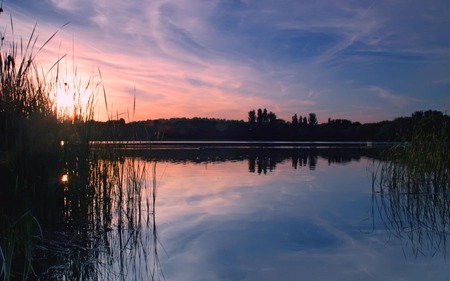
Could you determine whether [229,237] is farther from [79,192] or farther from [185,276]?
[79,192]

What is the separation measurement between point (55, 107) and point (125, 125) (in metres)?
1.36

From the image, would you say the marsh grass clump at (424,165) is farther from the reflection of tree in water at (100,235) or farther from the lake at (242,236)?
the reflection of tree in water at (100,235)

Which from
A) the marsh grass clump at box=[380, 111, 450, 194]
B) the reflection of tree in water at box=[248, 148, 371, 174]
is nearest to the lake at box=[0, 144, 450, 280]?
the marsh grass clump at box=[380, 111, 450, 194]

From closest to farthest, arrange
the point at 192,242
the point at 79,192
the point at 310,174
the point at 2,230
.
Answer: the point at 2,230
the point at 192,242
the point at 79,192
the point at 310,174

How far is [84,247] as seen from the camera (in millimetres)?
3686

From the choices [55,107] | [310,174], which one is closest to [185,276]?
[55,107]

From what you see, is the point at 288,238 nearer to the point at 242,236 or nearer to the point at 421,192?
the point at 242,236

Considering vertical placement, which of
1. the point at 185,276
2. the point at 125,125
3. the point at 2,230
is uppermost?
the point at 125,125

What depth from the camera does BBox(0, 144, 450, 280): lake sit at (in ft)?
10.4

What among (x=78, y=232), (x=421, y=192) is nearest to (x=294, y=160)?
(x=421, y=192)

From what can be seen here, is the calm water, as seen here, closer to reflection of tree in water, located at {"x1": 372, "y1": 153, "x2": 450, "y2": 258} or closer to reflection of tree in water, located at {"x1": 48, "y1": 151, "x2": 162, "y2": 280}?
reflection of tree in water, located at {"x1": 372, "y1": 153, "x2": 450, "y2": 258}

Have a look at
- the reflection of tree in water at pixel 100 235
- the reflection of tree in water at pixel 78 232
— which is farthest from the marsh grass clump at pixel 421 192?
the reflection of tree in water at pixel 78 232

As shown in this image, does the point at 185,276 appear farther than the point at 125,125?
No

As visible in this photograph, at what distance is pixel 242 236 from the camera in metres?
4.20
